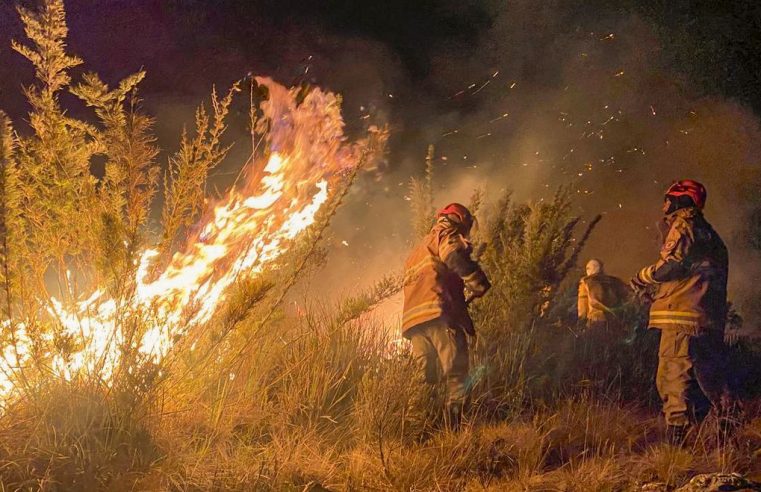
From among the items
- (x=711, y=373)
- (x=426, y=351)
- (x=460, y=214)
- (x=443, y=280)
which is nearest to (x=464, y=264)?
(x=443, y=280)

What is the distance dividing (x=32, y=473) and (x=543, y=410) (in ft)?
10.8

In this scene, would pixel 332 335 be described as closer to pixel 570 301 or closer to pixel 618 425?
pixel 618 425

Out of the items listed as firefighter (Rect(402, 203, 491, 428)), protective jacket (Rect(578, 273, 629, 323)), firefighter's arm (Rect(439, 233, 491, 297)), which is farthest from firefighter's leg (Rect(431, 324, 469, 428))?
protective jacket (Rect(578, 273, 629, 323))

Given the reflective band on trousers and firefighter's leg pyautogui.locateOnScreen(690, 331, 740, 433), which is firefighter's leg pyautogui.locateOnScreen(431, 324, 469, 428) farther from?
firefighter's leg pyautogui.locateOnScreen(690, 331, 740, 433)

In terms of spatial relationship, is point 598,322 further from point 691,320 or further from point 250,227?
point 250,227

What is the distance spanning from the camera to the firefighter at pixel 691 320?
4664 millimetres

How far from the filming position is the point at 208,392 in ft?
13.6

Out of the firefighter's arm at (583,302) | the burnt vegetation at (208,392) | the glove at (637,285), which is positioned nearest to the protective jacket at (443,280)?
the burnt vegetation at (208,392)

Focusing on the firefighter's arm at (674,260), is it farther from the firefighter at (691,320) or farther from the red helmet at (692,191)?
the red helmet at (692,191)

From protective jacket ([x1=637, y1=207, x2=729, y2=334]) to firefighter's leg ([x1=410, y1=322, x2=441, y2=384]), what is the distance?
1607mm

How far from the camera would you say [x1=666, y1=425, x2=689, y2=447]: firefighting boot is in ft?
14.6

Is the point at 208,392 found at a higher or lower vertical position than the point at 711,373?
lower

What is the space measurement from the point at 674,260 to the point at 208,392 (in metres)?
3.26

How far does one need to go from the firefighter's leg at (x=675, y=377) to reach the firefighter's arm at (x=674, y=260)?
1.32ft
